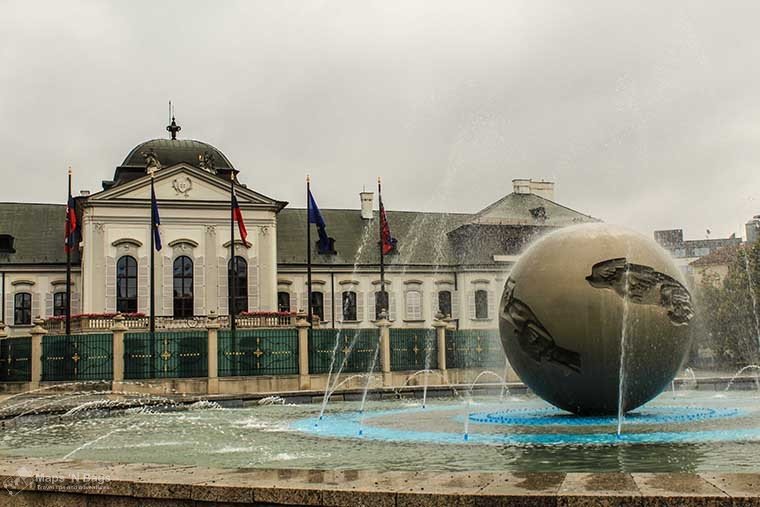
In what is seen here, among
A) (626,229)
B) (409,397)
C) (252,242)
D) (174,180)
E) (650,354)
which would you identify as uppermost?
(174,180)

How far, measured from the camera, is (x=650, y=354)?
13117mm

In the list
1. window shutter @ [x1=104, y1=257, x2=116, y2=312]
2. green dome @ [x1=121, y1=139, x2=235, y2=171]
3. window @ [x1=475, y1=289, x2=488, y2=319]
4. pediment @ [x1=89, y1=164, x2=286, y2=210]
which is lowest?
window @ [x1=475, y1=289, x2=488, y2=319]

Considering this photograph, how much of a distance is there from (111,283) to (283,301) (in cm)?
1100

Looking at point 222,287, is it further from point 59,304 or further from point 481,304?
point 481,304

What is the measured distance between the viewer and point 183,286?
5056 centimetres

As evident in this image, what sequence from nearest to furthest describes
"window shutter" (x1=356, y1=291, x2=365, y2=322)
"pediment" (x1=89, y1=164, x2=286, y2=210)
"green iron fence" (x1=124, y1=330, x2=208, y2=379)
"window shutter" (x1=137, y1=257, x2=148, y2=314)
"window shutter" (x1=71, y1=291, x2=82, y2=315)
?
"green iron fence" (x1=124, y1=330, x2=208, y2=379)
"window shutter" (x1=137, y1=257, x2=148, y2=314)
"pediment" (x1=89, y1=164, x2=286, y2=210)
"window shutter" (x1=71, y1=291, x2=82, y2=315)
"window shutter" (x1=356, y1=291, x2=365, y2=322)

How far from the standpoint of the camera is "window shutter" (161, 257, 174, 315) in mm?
49625

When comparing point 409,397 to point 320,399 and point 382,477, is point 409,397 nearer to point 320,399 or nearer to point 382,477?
point 320,399

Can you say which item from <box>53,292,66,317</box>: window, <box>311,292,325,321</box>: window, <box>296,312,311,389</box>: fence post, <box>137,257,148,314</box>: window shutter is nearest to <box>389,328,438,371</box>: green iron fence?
<box>296,312,311,389</box>: fence post

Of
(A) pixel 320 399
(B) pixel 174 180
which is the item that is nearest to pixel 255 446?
(A) pixel 320 399

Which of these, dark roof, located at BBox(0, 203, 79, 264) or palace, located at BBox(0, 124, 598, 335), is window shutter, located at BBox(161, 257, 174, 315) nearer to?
palace, located at BBox(0, 124, 598, 335)

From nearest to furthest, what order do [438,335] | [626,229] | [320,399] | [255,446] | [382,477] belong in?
1. [382,477]
2. [255,446]
3. [626,229]
4. [320,399]
5. [438,335]

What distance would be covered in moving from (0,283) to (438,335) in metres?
29.3

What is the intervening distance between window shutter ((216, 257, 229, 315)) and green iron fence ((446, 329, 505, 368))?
18750 millimetres
